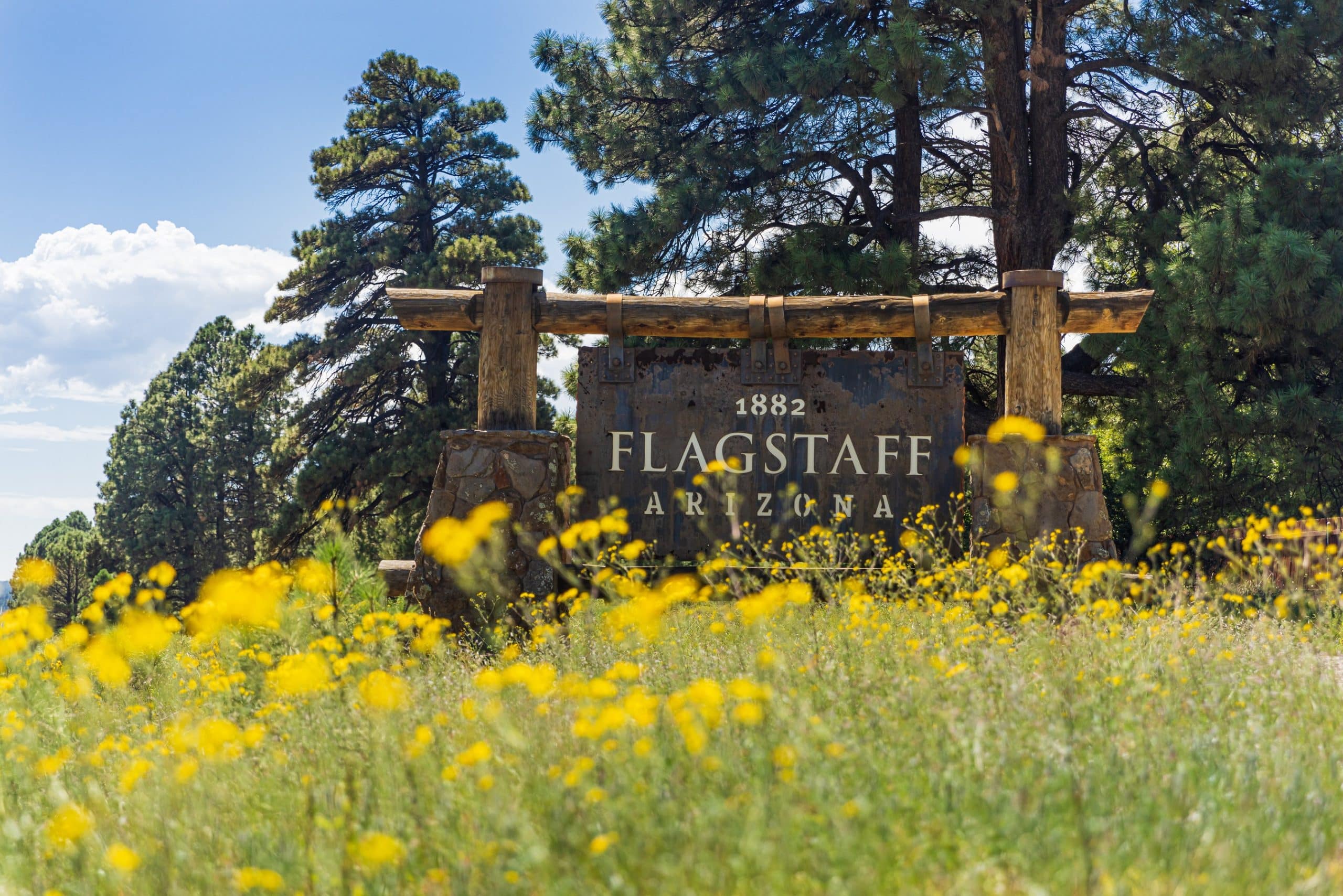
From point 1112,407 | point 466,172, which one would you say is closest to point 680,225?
point 1112,407

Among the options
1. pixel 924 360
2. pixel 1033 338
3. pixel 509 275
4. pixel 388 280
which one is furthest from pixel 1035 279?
pixel 388 280

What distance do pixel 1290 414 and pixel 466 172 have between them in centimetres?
1443

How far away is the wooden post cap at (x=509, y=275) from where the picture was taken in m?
6.38

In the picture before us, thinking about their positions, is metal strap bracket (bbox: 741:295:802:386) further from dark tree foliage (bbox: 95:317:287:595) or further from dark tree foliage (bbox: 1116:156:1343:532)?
dark tree foliage (bbox: 95:317:287:595)

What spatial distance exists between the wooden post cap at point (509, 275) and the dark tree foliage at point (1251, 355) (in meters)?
6.98

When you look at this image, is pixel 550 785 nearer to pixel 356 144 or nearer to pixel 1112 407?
pixel 1112 407

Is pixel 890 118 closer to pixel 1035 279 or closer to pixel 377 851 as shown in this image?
pixel 1035 279

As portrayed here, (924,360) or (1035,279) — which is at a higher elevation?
(1035,279)

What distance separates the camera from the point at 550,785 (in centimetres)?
247

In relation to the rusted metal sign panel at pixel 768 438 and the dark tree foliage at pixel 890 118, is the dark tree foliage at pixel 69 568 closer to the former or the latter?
the dark tree foliage at pixel 890 118

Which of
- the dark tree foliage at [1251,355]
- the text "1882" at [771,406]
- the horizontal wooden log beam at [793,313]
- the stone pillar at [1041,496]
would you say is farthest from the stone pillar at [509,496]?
the dark tree foliage at [1251,355]

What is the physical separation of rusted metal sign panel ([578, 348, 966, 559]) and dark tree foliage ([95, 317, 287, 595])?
17.8 meters

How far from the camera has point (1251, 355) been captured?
34.0 feet

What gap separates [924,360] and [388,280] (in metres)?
14.1
